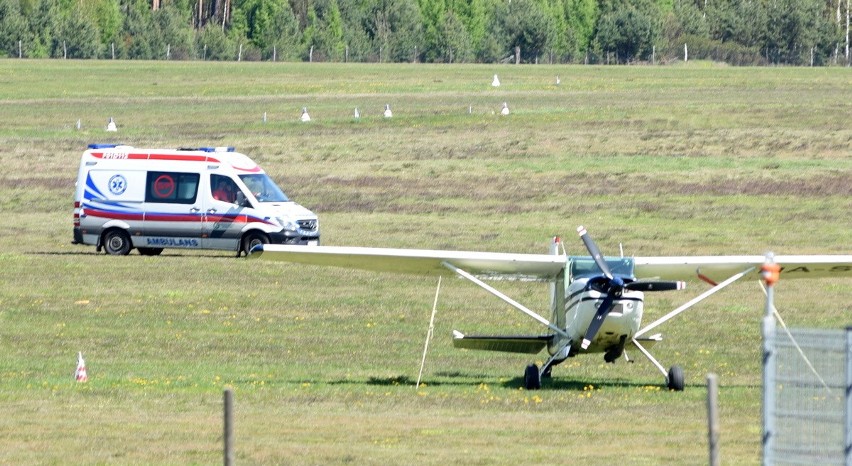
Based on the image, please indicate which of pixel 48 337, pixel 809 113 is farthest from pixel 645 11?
pixel 48 337

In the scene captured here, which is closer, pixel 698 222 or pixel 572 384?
pixel 572 384

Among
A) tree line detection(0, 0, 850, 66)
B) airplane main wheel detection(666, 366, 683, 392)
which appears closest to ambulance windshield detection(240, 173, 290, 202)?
airplane main wheel detection(666, 366, 683, 392)

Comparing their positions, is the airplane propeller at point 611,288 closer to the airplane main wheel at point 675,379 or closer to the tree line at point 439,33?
the airplane main wheel at point 675,379

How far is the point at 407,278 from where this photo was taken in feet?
83.4

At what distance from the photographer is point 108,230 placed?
94.3 feet

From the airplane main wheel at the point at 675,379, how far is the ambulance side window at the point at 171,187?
14614mm

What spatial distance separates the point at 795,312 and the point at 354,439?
10.4 meters

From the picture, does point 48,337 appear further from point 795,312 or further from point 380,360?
point 795,312

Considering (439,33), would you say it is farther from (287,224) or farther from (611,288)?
(611,288)

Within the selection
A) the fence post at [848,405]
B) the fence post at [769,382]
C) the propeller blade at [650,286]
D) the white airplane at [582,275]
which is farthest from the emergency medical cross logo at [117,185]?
the fence post at [848,405]

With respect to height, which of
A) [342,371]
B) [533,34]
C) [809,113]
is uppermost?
[533,34]

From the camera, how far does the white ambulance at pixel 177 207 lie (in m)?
28.4

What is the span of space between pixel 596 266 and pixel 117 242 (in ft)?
49.3

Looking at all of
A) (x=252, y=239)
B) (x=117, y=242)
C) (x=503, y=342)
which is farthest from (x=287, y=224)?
(x=503, y=342)
